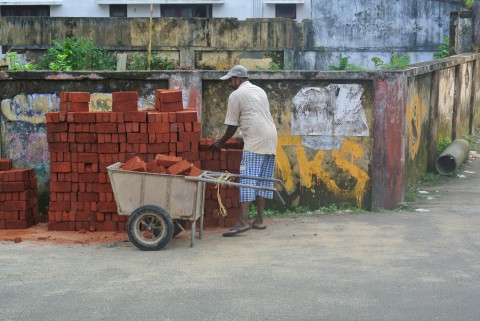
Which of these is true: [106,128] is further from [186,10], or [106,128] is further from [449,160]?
[186,10]

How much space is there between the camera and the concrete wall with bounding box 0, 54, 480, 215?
1111 cm

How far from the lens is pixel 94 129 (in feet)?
33.3

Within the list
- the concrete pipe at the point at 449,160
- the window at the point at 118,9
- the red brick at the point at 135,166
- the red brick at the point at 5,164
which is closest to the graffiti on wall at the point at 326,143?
the red brick at the point at 135,166

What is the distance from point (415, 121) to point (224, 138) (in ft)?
14.0

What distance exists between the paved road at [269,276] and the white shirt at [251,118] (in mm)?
1061

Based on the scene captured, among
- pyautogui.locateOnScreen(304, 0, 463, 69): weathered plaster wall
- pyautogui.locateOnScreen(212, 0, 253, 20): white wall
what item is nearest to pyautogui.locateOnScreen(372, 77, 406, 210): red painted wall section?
pyautogui.locateOnScreen(304, 0, 463, 69): weathered plaster wall

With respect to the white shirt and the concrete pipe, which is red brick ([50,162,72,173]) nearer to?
the white shirt

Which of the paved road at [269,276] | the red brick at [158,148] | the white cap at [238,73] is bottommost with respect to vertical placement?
the paved road at [269,276]

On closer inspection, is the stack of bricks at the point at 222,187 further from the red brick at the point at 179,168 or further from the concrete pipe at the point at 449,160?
the concrete pipe at the point at 449,160

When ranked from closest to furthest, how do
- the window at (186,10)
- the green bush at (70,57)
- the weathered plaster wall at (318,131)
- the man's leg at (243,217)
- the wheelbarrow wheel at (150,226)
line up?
the wheelbarrow wheel at (150,226)
the man's leg at (243,217)
the weathered plaster wall at (318,131)
the green bush at (70,57)
the window at (186,10)

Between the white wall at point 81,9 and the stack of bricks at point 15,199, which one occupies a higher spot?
the white wall at point 81,9

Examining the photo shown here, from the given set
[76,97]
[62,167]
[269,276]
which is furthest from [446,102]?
[269,276]

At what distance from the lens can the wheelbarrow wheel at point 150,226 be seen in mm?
9008

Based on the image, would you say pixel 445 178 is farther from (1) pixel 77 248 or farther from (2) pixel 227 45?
(2) pixel 227 45
